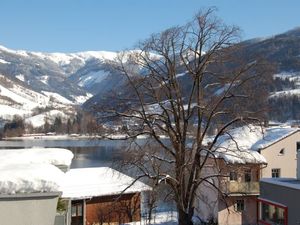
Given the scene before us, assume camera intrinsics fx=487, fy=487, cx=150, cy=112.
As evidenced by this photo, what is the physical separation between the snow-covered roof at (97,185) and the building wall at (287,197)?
8.56 meters

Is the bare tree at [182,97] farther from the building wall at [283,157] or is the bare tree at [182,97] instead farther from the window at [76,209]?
the building wall at [283,157]

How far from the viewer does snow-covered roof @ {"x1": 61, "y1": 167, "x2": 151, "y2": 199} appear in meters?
31.8

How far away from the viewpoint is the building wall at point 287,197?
68.6 feet

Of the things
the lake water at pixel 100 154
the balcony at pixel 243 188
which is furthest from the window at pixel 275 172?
the lake water at pixel 100 154

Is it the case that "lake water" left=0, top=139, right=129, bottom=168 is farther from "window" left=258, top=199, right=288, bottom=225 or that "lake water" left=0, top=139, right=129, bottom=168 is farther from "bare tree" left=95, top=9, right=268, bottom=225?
"window" left=258, top=199, right=288, bottom=225

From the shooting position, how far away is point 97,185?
115ft

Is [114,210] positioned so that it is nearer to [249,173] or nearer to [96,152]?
[249,173]

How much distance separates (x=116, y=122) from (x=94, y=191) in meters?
11.3

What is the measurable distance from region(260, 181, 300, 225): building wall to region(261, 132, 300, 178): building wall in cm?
1540

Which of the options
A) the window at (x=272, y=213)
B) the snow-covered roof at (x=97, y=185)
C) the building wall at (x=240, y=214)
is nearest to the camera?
the window at (x=272, y=213)

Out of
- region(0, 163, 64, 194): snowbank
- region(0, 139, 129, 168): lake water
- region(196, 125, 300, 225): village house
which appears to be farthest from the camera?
region(196, 125, 300, 225): village house

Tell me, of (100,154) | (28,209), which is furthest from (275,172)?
(100,154)

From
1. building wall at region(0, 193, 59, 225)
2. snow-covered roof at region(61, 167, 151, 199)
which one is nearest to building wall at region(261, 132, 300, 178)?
snow-covered roof at region(61, 167, 151, 199)

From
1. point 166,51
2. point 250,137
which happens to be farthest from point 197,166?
point 250,137
